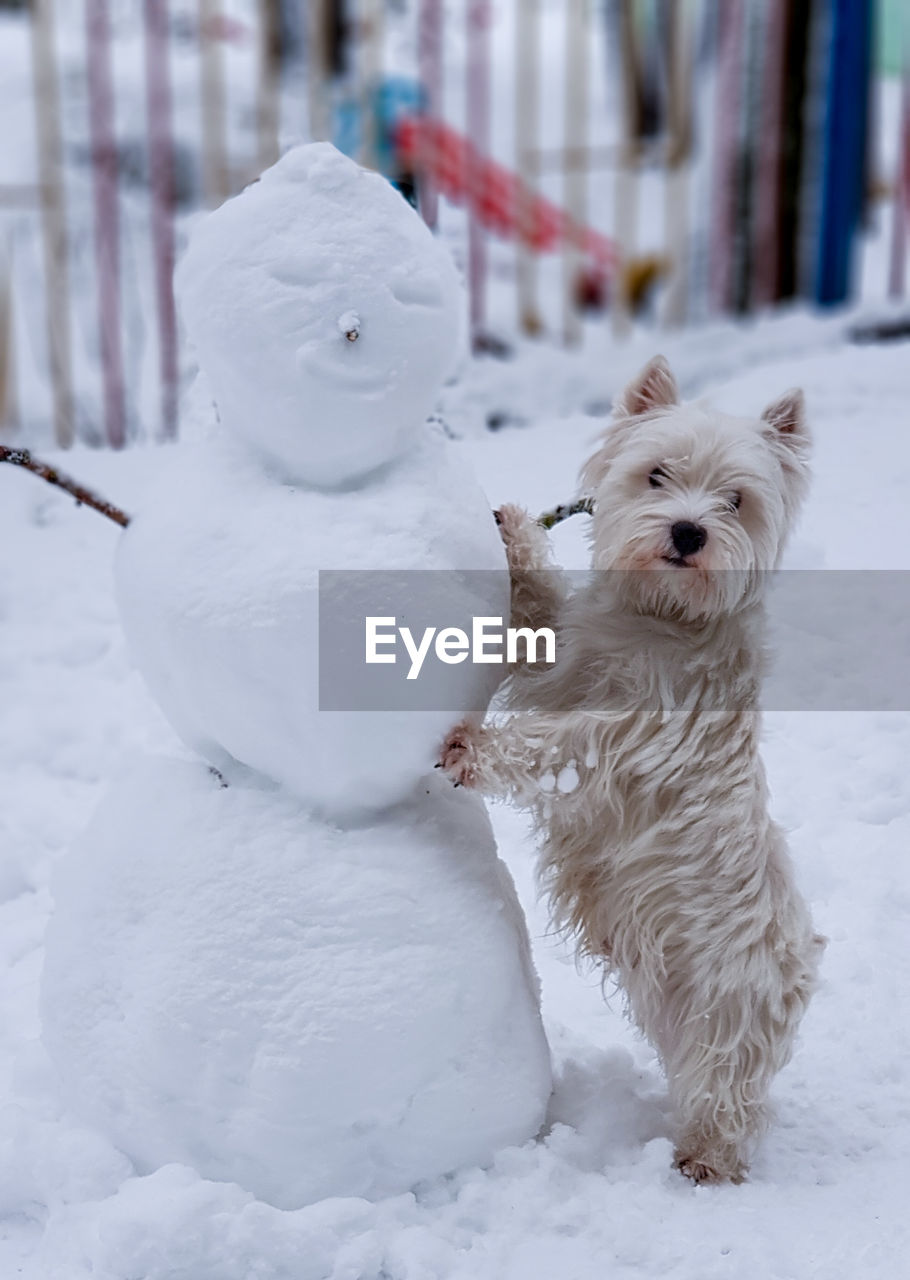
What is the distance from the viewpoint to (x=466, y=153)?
6668 millimetres

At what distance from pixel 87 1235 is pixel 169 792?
2.10 ft

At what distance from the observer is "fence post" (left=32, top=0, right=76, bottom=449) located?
583 centimetres

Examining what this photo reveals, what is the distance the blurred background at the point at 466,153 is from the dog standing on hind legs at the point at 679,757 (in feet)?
12.5

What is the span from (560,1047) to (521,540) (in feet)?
3.09

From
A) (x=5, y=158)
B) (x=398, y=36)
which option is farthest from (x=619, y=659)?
(x=5, y=158)

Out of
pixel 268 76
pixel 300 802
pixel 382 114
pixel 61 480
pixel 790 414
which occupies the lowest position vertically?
pixel 300 802

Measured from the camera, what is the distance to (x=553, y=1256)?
71.7 inches

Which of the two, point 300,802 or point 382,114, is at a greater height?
point 382,114

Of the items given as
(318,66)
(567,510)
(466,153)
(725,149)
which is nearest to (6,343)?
(318,66)

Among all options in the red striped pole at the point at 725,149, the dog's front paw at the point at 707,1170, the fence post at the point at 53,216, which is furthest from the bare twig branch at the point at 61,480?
the red striped pole at the point at 725,149

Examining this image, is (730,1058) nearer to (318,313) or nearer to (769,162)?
(318,313)

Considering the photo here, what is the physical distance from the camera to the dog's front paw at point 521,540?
2174 mm

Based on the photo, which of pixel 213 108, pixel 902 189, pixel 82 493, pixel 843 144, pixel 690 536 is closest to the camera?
pixel 690 536

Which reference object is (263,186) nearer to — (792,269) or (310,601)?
(310,601)
